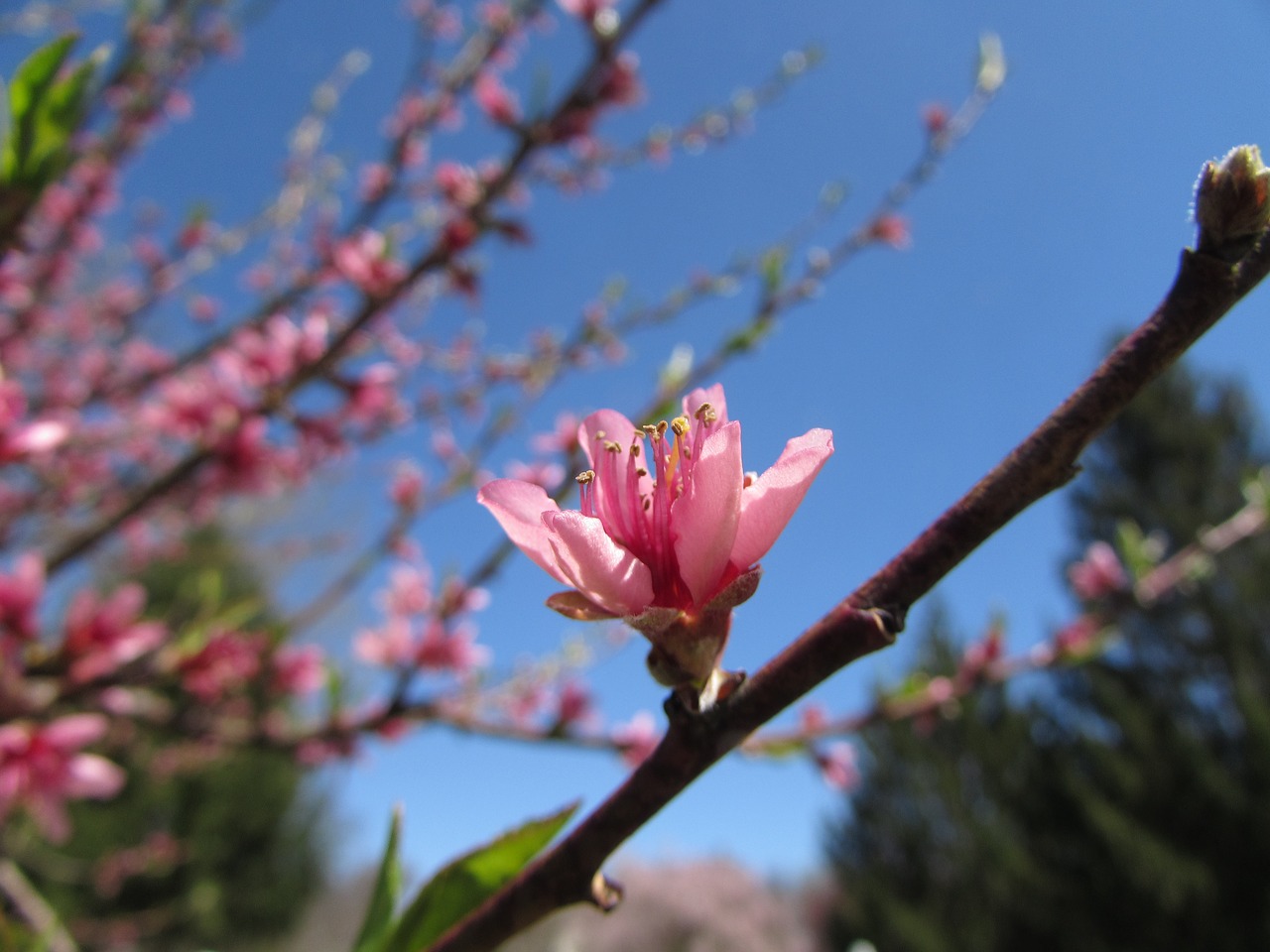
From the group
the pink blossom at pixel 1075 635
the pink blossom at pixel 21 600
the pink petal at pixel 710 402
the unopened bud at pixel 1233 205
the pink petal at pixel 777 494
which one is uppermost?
the pink blossom at pixel 21 600

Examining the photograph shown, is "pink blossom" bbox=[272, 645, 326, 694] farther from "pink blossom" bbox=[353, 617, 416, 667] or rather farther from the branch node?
the branch node

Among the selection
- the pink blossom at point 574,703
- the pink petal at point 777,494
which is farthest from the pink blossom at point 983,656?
the pink petal at point 777,494

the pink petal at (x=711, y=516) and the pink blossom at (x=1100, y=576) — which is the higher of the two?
the pink petal at (x=711, y=516)

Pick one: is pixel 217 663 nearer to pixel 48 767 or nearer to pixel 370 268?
pixel 48 767

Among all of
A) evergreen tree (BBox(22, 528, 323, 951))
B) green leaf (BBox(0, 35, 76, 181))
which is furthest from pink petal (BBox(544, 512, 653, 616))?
evergreen tree (BBox(22, 528, 323, 951))

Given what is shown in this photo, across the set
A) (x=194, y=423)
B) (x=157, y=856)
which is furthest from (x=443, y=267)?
(x=157, y=856)

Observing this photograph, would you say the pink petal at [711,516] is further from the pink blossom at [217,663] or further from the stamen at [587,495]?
the pink blossom at [217,663]

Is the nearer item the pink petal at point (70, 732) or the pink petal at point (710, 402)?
the pink petal at point (710, 402)

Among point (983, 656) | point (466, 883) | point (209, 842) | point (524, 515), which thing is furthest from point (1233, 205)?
point (209, 842)

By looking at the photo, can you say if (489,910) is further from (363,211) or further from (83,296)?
(83,296)
